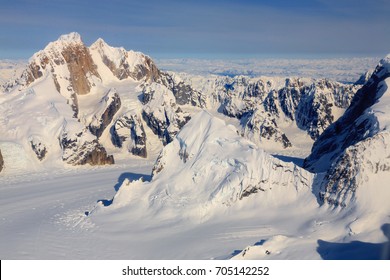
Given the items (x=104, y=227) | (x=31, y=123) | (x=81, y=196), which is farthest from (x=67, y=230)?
(x=31, y=123)

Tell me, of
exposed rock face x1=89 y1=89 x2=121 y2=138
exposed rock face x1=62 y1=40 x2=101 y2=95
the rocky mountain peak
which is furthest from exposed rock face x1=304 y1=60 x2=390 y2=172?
the rocky mountain peak

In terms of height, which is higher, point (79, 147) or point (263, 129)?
point (263, 129)

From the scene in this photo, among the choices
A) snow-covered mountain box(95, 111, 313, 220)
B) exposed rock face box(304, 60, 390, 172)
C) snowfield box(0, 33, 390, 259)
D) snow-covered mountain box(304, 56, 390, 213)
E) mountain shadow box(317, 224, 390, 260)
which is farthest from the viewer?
exposed rock face box(304, 60, 390, 172)

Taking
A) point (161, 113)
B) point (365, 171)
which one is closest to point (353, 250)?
point (365, 171)

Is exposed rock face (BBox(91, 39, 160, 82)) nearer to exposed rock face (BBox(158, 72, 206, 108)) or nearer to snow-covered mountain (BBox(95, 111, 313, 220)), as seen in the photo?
exposed rock face (BBox(158, 72, 206, 108))

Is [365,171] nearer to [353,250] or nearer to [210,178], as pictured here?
[353,250]

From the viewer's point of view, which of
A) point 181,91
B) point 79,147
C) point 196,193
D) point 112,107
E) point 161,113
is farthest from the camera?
point 181,91
